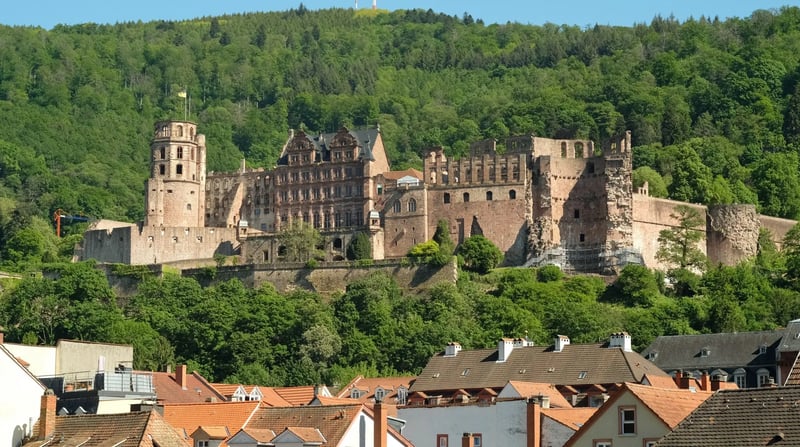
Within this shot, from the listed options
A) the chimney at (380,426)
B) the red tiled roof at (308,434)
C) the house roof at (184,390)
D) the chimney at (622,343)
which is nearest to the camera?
the red tiled roof at (308,434)

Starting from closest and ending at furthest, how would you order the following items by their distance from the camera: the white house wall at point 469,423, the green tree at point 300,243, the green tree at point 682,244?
the white house wall at point 469,423, the green tree at point 682,244, the green tree at point 300,243

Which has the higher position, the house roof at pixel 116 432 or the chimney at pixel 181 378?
the chimney at pixel 181 378

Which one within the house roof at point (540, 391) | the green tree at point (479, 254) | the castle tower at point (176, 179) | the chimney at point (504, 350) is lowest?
the house roof at point (540, 391)

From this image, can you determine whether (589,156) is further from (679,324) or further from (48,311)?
(48,311)

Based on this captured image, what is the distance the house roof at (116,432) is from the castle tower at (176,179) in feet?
283

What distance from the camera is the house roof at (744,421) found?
1081 inches

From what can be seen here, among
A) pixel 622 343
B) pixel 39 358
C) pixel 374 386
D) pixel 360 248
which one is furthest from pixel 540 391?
pixel 360 248

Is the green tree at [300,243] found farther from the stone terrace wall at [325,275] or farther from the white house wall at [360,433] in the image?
the white house wall at [360,433]

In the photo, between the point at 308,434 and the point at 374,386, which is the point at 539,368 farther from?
the point at 308,434

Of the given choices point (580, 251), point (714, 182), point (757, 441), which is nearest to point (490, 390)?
point (757, 441)

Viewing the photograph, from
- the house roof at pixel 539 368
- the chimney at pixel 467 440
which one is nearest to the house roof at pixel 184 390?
the house roof at pixel 539 368

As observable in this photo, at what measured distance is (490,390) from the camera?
201ft

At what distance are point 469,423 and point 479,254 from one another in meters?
61.0

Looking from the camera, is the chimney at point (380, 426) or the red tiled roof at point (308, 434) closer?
the red tiled roof at point (308, 434)
